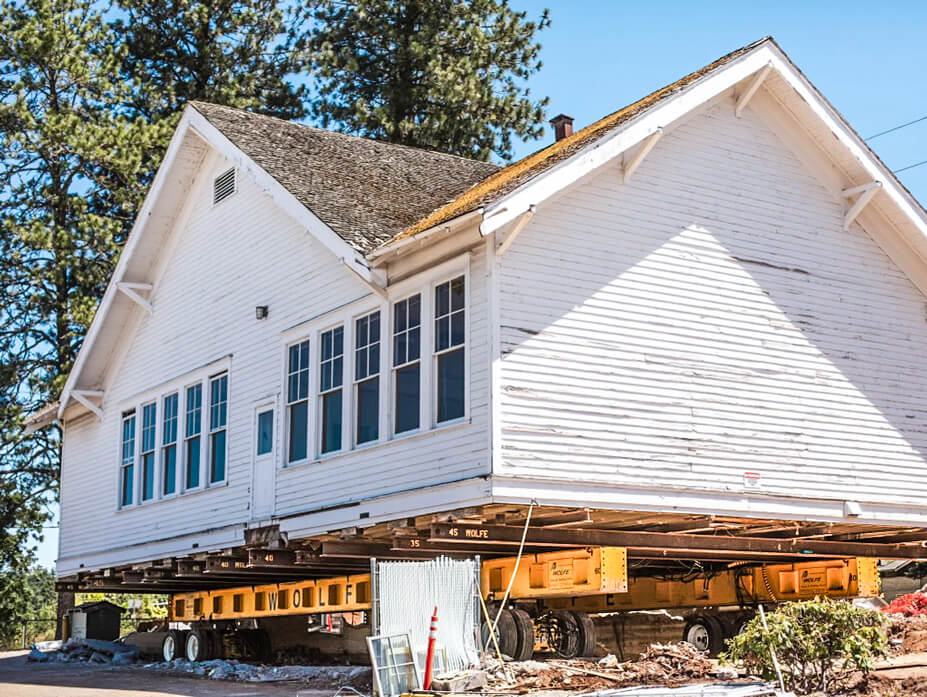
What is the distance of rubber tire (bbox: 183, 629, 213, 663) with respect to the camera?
24.2 m

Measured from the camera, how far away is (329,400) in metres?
18.5

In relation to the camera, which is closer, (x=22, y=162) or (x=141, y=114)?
(x=22, y=162)

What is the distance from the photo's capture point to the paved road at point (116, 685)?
17.1 meters

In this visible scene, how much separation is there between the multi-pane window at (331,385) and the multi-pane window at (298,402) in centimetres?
38

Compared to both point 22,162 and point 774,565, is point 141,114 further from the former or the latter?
point 774,565

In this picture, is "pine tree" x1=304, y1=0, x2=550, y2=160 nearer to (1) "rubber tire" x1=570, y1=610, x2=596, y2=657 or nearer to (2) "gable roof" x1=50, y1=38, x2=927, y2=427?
(2) "gable roof" x1=50, y1=38, x2=927, y2=427

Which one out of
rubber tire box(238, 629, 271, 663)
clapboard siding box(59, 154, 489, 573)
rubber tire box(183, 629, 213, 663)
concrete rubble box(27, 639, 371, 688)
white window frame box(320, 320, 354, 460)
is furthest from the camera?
rubber tire box(238, 629, 271, 663)

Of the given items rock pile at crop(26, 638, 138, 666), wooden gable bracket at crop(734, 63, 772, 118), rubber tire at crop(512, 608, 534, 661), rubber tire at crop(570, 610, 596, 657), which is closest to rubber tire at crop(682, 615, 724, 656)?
rubber tire at crop(570, 610, 596, 657)

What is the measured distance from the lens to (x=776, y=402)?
1769cm

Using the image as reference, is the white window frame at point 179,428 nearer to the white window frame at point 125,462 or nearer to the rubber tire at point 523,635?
the white window frame at point 125,462

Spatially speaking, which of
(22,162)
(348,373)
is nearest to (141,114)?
(22,162)

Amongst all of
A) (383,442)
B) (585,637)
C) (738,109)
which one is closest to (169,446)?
(383,442)

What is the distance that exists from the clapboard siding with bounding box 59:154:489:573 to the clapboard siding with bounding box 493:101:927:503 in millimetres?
1083

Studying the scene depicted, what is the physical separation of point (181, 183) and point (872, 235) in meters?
12.4
